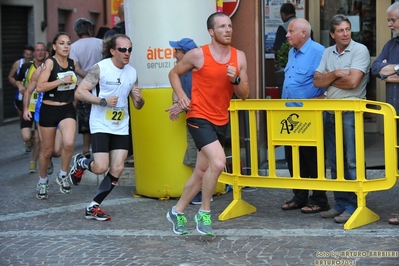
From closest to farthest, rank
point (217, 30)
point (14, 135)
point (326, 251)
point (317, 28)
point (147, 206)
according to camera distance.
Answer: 1. point (326, 251)
2. point (217, 30)
3. point (147, 206)
4. point (317, 28)
5. point (14, 135)

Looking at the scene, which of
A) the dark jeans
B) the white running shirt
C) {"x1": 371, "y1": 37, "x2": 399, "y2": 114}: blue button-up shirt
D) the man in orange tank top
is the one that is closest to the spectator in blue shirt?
the dark jeans

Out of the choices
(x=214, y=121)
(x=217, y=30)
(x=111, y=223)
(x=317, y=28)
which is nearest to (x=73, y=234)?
(x=111, y=223)

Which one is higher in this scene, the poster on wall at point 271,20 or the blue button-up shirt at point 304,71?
the poster on wall at point 271,20

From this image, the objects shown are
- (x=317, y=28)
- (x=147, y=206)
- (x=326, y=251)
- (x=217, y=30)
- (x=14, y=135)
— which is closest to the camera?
(x=326, y=251)

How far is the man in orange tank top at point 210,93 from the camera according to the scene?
285 inches

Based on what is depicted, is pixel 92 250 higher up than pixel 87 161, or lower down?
lower down

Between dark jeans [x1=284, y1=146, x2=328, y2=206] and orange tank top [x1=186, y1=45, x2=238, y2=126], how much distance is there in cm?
125

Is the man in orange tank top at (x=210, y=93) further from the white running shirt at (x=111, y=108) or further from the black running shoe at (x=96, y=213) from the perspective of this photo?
the black running shoe at (x=96, y=213)

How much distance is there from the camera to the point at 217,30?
7.23 metres

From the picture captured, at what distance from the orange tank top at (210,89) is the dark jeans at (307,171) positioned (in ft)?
4.10

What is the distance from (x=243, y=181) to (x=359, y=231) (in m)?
1.38

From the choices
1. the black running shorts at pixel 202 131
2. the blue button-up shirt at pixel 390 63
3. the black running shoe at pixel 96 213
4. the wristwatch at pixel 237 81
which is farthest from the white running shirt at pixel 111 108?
the blue button-up shirt at pixel 390 63

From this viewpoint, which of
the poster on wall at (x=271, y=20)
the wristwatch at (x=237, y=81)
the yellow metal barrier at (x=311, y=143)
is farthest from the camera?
the poster on wall at (x=271, y=20)

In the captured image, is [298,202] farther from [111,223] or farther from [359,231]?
[111,223]
